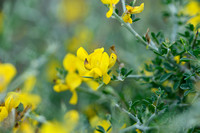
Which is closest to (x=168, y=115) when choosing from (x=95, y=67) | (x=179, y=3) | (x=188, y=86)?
(x=188, y=86)

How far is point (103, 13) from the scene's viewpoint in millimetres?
2818

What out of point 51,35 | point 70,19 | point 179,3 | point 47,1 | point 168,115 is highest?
point 47,1

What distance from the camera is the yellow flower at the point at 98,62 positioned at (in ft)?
2.32

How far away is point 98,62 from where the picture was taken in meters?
0.72

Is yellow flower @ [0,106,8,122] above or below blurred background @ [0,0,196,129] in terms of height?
below

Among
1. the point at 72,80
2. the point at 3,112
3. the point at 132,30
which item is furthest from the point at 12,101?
the point at 132,30

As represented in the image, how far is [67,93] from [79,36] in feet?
2.51

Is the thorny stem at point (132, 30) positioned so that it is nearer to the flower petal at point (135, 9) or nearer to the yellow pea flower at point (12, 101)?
the flower petal at point (135, 9)

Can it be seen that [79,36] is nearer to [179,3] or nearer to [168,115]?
[179,3]

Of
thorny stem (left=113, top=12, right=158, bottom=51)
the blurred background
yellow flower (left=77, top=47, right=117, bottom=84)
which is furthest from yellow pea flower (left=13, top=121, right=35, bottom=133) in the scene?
thorny stem (left=113, top=12, right=158, bottom=51)

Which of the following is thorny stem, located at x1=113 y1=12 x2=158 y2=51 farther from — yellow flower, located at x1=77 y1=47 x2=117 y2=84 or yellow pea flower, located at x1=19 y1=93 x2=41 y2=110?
yellow pea flower, located at x1=19 y1=93 x2=41 y2=110

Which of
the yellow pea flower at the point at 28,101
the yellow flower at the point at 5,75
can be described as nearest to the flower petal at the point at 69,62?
the yellow pea flower at the point at 28,101

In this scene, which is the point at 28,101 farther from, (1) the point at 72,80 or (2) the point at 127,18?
(2) the point at 127,18

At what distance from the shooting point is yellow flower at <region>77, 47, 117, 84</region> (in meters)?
0.71
